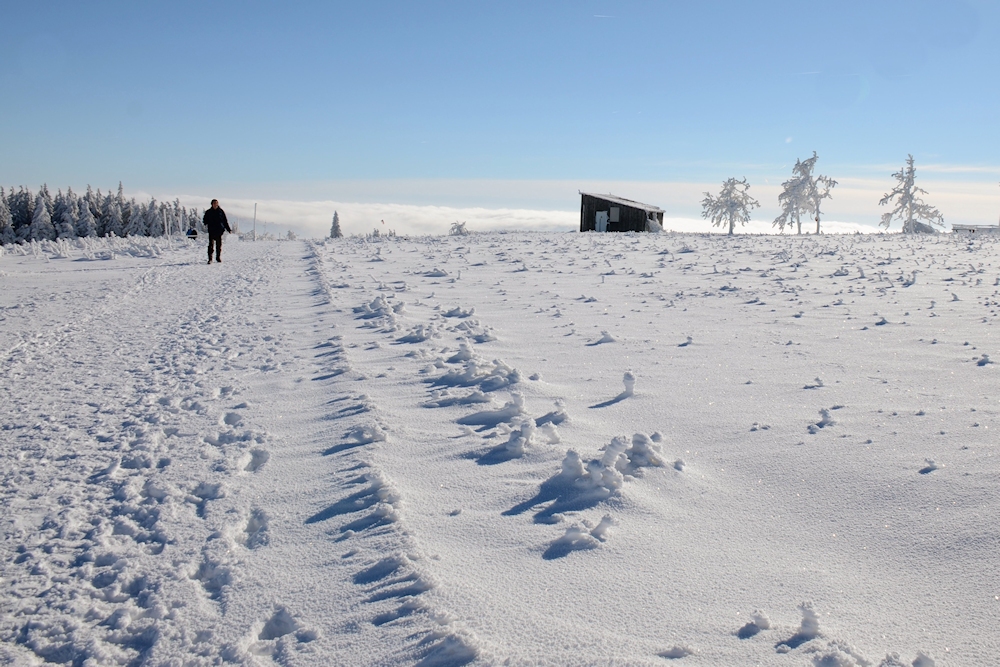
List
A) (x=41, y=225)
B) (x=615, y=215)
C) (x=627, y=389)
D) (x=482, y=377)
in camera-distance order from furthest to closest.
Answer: (x=41, y=225) < (x=615, y=215) < (x=482, y=377) < (x=627, y=389)

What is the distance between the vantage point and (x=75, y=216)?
83.6m

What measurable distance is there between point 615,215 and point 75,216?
76.6m

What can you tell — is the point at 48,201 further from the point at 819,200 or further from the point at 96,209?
the point at 819,200

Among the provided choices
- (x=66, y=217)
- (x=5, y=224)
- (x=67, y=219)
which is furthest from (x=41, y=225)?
(x=66, y=217)

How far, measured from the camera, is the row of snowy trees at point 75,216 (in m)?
80.4

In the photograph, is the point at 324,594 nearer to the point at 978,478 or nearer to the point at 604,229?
the point at 978,478

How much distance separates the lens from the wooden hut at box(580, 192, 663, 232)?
40312 millimetres

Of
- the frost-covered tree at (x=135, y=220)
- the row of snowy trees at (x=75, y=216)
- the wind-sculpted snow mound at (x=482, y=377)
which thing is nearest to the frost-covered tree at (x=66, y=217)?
the row of snowy trees at (x=75, y=216)

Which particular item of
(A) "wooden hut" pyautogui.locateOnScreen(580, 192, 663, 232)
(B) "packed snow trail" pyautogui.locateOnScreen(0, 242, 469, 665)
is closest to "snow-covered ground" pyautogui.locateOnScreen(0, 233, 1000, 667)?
(B) "packed snow trail" pyautogui.locateOnScreen(0, 242, 469, 665)

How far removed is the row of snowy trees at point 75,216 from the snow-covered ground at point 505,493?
83.1m

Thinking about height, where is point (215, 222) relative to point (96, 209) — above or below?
below

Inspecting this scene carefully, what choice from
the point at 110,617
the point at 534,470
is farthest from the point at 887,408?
the point at 110,617

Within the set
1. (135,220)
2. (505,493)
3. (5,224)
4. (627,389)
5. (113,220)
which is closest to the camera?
(505,493)

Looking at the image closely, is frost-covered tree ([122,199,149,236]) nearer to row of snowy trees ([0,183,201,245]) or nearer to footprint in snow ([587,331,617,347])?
row of snowy trees ([0,183,201,245])
